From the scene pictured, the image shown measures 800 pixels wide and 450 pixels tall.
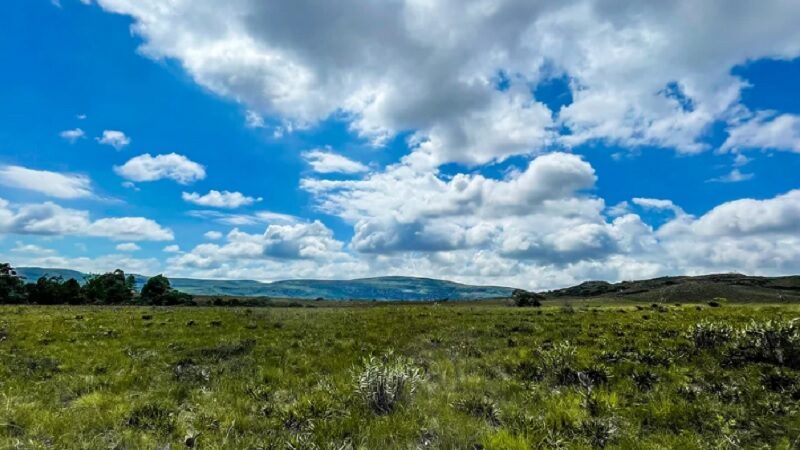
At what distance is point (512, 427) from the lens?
27.6 ft

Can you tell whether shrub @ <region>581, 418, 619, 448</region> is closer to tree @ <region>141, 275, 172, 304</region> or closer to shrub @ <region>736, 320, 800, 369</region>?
shrub @ <region>736, 320, 800, 369</region>

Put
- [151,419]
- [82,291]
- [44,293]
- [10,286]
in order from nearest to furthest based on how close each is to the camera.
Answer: [151,419] < [10,286] < [44,293] < [82,291]

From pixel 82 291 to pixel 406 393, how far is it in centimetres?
11331

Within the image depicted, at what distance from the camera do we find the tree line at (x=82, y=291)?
3570 inches

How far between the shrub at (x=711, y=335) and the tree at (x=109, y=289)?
110119mm

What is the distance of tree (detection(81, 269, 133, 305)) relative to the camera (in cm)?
10000

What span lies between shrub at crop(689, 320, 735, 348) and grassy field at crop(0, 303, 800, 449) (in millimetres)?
54

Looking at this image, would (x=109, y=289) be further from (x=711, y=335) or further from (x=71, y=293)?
(x=711, y=335)

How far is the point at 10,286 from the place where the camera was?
90.7 meters

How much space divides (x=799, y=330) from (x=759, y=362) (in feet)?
8.93

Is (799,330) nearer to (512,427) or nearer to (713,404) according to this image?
(713,404)

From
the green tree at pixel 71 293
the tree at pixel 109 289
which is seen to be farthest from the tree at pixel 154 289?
the green tree at pixel 71 293

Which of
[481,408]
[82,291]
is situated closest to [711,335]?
[481,408]

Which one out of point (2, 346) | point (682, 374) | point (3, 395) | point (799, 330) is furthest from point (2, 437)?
point (799, 330)
